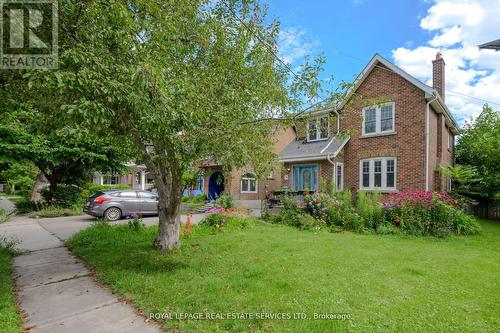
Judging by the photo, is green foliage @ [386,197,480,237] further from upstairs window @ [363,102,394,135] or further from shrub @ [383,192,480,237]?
upstairs window @ [363,102,394,135]

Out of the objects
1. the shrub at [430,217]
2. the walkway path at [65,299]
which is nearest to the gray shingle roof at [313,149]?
the shrub at [430,217]

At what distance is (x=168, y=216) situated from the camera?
6703 mm

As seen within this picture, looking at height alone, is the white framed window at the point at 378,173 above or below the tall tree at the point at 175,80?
below

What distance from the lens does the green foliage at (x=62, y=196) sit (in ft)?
57.4

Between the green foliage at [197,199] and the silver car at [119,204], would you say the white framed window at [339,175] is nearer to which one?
the silver car at [119,204]

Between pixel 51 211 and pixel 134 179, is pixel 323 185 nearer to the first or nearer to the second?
pixel 51 211

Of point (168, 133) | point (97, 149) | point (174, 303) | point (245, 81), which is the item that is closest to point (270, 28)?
point (245, 81)

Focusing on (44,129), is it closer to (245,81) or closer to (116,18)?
(116,18)

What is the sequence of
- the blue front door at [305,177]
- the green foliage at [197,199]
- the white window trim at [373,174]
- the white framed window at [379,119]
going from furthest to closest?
the green foliage at [197,199]
the blue front door at [305,177]
the white framed window at [379,119]
the white window trim at [373,174]

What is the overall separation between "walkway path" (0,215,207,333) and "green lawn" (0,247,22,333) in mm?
123

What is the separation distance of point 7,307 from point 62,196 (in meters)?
15.9

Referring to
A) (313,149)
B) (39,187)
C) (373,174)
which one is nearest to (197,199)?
(39,187)

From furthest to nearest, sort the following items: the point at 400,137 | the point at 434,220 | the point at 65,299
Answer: the point at 400,137 < the point at 434,220 < the point at 65,299

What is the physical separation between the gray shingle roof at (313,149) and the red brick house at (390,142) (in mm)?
51
